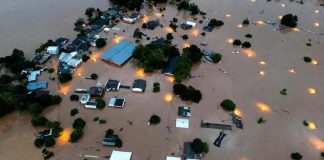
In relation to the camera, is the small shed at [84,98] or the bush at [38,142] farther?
the small shed at [84,98]

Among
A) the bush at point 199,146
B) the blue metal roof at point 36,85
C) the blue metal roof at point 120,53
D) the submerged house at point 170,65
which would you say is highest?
the blue metal roof at point 120,53

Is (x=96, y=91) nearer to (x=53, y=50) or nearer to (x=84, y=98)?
(x=84, y=98)

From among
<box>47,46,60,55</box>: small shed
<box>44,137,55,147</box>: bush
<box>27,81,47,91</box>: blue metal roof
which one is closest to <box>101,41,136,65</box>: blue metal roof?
<box>47,46,60,55</box>: small shed

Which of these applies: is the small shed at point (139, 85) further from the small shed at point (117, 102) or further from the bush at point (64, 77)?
the bush at point (64, 77)

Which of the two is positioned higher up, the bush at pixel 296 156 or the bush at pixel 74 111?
the bush at pixel 74 111

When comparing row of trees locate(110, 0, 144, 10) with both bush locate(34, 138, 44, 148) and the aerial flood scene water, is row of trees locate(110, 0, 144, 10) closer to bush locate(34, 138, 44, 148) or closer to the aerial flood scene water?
the aerial flood scene water

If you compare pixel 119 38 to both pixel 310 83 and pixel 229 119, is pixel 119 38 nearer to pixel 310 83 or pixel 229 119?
pixel 229 119

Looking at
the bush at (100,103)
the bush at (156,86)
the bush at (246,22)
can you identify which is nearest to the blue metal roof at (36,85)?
the bush at (100,103)
